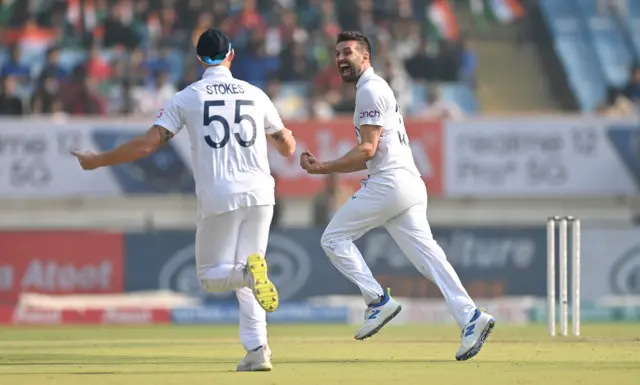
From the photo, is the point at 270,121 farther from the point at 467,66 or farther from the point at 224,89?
the point at 467,66

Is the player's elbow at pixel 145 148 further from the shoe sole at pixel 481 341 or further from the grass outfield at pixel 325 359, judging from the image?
the shoe sole at pixel 481 341

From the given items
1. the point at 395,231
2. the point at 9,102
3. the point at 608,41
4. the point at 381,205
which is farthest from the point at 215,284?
the point at 608,41

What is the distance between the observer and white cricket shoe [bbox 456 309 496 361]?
9.16 metres

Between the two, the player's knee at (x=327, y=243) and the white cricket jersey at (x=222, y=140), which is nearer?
the white cricket jersey at (x=222, y=140)

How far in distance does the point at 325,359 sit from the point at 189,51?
12.7 metres

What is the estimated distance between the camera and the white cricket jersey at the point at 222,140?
28.2ft

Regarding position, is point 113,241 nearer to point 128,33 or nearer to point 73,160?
point 73,160

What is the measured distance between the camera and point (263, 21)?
73.6 feet

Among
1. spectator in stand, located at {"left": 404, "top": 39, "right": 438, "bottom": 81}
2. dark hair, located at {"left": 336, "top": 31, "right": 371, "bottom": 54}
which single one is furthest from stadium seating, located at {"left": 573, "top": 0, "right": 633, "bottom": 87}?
dark hair, located at {"left": 336, "top": 31, "right": 371, "bottom": 54}


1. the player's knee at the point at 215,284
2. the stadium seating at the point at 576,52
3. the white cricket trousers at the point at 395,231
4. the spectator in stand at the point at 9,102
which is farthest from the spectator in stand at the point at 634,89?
the player's knee at the point at 215,284

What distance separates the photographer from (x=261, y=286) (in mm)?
8344

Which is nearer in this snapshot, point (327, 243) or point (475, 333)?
point (475, 333)

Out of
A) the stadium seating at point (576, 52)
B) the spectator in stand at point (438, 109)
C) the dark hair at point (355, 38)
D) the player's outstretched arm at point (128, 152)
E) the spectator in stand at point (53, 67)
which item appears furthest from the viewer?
the stadium seating at point (576, 52)

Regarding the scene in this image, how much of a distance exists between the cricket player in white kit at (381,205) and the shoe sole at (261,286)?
96 centimetres
